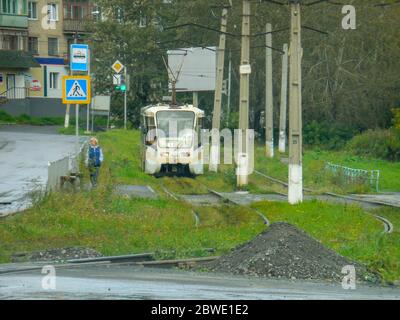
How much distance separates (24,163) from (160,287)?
905 inches

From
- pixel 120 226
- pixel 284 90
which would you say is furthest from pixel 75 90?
pixel 284 90

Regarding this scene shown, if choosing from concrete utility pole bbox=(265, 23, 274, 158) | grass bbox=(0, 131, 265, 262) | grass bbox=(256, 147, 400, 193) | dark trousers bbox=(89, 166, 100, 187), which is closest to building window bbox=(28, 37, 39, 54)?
grass bbox=(256, 147, 400, 193)

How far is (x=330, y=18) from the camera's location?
61.8m

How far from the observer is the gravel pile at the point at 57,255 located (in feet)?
51.8

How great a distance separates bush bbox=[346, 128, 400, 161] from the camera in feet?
180

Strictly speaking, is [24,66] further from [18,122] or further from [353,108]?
[353,108]

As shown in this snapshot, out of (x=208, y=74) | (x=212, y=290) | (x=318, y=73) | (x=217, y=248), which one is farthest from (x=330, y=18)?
(x=212, y=290)

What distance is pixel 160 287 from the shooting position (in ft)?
38.2

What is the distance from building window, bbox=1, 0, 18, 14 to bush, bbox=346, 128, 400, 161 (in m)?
31.7

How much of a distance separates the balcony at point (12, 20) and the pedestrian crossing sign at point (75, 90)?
53.2m

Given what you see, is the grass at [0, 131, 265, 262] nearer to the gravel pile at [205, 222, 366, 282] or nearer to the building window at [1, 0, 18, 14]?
the gravel pile at [205, 222, 366, 282]

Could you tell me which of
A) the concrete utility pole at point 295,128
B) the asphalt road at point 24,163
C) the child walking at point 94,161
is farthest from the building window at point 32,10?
the concrete utility pole at point 295,128

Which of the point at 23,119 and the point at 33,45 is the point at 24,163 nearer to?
the point at 23,119

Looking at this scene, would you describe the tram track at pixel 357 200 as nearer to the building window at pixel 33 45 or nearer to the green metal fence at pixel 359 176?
the green metal fence at pixel 359 176
